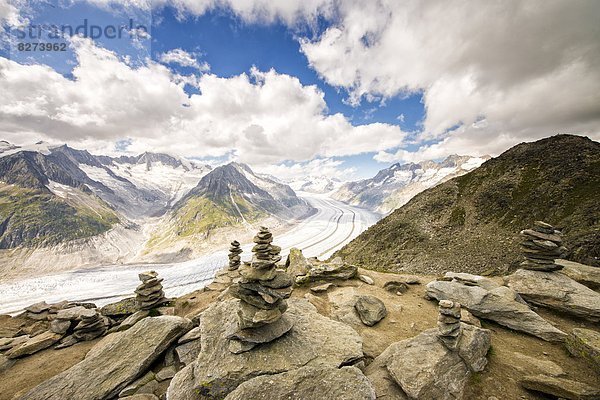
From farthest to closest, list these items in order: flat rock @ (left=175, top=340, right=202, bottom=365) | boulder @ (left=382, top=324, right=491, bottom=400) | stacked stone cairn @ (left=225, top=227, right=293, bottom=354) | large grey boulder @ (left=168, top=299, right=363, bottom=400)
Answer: flat rock @ (left=175, top=340, right=202, bottom=365)
stacked stone cairn @ (left=225, top=227, right=293, bottom=354)
large grey boulder @ (left=168, top=299, right=363, bottom=400)
boulder @ (left=382, top=324, right=491, bottom=400)

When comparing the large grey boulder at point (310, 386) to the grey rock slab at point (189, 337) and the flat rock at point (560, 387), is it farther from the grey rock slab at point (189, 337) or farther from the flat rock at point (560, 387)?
the flat rock at point (560, 387)

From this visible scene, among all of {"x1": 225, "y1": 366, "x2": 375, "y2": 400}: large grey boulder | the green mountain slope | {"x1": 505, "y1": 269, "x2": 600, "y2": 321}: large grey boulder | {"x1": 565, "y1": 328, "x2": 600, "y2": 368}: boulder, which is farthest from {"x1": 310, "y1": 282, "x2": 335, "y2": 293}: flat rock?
the green mountain slope

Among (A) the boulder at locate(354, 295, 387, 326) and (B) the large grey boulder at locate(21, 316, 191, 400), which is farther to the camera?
(A) the boulder at locate(354, 295, 387, 326)

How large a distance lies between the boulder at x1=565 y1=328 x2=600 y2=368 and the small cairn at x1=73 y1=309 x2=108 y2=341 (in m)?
33.4

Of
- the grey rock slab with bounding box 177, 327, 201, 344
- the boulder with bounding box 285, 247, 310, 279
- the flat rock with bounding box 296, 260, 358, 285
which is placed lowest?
the grey rock slab with bounding box 177, 327, 201, 344

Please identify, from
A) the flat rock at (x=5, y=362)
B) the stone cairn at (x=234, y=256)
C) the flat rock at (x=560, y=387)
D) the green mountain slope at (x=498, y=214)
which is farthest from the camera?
the green mountain slope at (x=498, y=214)

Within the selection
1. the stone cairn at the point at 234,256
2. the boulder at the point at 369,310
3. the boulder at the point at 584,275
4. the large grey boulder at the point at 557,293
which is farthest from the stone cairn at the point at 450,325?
the stone cairn at the point at 234,256

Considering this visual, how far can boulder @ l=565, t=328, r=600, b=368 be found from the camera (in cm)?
1177

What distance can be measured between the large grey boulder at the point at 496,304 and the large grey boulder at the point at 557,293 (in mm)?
1646

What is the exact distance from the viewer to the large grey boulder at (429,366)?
10.5 metres

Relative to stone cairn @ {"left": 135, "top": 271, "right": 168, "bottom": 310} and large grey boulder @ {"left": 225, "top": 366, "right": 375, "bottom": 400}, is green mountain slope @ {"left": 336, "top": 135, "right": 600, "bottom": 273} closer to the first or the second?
large grey boulder @ {"left": 225, "top": 366, "right": 375, "bottom": 400}

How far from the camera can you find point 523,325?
610 inches

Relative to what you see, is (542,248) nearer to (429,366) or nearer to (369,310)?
(369,310)

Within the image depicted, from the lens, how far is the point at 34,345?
18.3 m
